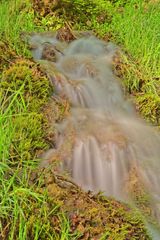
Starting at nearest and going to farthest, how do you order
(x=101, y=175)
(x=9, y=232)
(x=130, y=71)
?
(x=9, y=232) < (x=101, y=175) < (x=130, y=71)

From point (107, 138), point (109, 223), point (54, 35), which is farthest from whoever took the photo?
point (54, 35)

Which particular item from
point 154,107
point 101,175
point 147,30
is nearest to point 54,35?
point 147,30

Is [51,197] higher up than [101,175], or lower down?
higher up

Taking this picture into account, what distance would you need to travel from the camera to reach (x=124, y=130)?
398cm

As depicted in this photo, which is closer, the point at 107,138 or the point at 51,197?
the point at 51,197

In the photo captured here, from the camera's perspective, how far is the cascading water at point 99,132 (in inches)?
133

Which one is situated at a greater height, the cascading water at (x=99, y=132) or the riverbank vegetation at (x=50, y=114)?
the riverbank vegetation at (x=50, y=114)

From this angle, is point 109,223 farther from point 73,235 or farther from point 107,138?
point 107,138

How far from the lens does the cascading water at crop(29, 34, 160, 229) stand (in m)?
3.37

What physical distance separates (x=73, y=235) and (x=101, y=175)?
3.56 feet

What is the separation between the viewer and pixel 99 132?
3842 mm

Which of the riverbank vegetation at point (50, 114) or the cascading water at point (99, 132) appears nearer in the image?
the riverbank vegetation at point (50, 114)

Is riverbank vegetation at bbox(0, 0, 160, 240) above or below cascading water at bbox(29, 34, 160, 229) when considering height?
above

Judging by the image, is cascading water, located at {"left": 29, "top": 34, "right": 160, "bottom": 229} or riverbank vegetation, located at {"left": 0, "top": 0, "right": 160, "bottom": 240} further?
cascading water, located at {"left": 29, "top": 34, "right": 160, "bottom": 229}
